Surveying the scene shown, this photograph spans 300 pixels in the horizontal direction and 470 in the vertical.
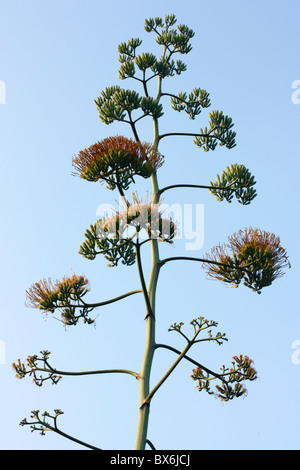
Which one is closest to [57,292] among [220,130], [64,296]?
[64,296]

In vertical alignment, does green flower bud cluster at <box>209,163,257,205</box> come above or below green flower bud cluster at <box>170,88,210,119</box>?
below

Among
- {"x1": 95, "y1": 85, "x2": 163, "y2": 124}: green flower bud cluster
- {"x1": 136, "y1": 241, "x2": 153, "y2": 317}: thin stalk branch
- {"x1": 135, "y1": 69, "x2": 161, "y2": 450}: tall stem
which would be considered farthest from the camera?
{"x1": 95, "y1": 85, "x2": 163, "y2": 124}: green flower bud cluster

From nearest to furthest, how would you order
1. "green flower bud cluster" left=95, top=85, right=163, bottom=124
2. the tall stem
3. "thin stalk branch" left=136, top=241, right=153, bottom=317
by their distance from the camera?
1. the tall stem
2. "thin stalk branch" left=136, top=241, right=153, bottom=317
3. "green flower bud cluster" left=95, top=85, right=163, bottom=124

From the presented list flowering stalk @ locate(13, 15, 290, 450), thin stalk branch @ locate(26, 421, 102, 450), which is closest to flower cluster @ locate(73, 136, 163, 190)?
flowering stalk @ locate(13, 15, 290, 450)

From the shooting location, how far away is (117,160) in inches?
208

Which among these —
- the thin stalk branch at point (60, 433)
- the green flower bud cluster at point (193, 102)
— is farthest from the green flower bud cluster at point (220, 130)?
the thin stalk branch at point (60, 433)

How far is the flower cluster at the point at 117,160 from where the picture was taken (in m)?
5.28

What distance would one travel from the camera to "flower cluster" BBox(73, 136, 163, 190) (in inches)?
208

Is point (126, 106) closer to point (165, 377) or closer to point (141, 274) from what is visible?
point (141, 274)

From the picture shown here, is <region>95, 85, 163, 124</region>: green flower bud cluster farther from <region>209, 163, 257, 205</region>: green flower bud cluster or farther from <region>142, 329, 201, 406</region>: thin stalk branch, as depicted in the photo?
<region>142, 329, 201, 406</region>: thin stalk branch
